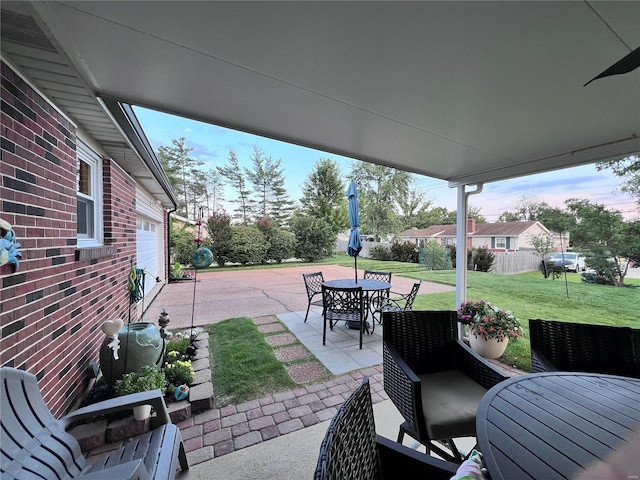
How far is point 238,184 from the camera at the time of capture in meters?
22.5

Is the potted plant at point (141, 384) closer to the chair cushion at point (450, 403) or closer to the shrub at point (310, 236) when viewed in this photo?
the chair cushion at point (450, 403)

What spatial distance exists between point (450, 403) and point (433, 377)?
338 millimetres

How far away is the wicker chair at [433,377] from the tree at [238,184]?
20.7 metres

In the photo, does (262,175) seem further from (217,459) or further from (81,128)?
(217,459)

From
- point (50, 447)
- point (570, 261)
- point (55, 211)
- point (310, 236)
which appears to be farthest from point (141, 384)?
point (310, 236)

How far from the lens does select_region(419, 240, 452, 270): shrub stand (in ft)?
40.7

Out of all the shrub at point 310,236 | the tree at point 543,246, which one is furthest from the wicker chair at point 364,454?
the shrub at point 310,236

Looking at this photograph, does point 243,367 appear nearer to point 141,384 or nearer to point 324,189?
Answer: point 141,384

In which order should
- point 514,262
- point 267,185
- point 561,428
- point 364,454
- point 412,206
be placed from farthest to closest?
1. point 267,185
2. point 412,206
3. point 514,262
4. point 561,428
5. point 364,454

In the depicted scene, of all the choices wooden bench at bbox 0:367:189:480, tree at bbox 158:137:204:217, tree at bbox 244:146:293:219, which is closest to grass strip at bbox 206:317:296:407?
wooden bench at bbox 0:367:189:480

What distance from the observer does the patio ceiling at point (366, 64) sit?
3.88 ft

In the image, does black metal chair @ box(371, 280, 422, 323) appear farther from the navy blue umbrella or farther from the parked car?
the parked car

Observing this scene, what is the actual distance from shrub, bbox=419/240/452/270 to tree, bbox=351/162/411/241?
6.11 meters

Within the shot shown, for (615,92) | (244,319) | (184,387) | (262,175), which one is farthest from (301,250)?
(615,92)
